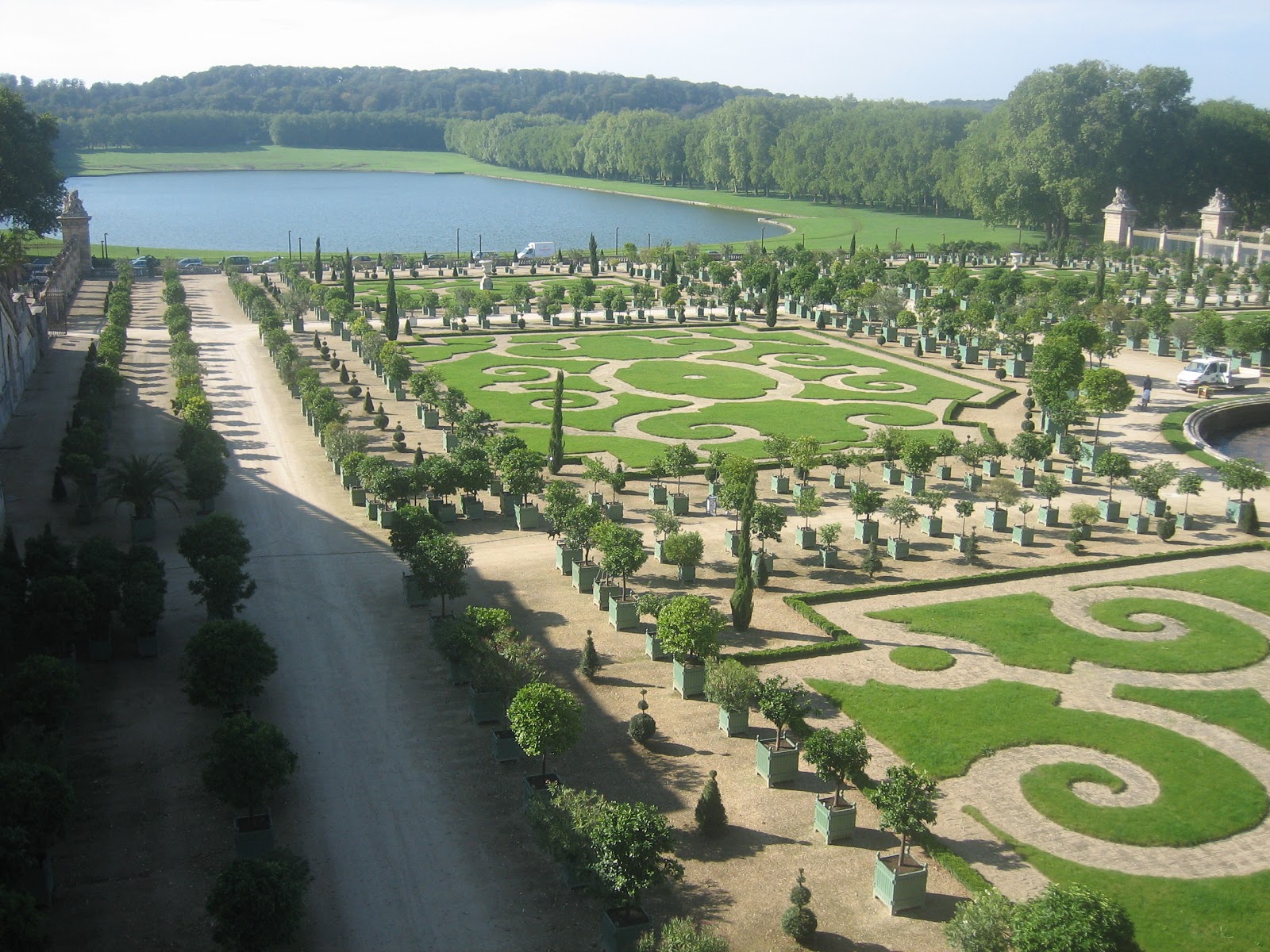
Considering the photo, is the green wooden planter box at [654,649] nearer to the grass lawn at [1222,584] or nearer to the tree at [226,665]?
the tree at [226,665]

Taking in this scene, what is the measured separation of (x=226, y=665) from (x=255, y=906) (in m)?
8.21

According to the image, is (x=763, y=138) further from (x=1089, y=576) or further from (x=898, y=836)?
(x=898, y=836)

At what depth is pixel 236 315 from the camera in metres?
81.4

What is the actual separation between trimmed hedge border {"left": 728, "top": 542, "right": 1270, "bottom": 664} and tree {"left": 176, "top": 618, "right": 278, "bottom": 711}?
11.3 meters

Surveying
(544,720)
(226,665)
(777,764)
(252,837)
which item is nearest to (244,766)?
(252,837)

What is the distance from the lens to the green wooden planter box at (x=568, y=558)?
34812 millimetres

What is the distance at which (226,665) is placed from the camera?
24516 mm

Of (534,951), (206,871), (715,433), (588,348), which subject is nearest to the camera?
(534,951)

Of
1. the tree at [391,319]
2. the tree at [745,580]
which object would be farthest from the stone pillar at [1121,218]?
the tree at [745,580]

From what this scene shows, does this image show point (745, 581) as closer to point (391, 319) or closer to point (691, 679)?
point (691, 679)

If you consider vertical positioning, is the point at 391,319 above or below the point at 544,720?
above

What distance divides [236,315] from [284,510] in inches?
1790

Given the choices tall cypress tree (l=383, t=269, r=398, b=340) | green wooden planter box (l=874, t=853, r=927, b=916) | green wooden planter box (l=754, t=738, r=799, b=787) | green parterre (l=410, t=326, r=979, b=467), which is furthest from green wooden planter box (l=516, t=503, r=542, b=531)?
tall cypress tree (l=383, t=269, r=398, b=340)

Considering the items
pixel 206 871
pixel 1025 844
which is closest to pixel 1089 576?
pixel 1025 844
